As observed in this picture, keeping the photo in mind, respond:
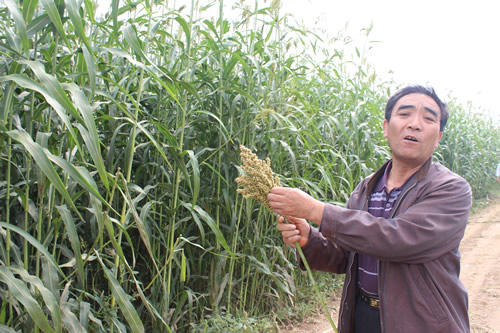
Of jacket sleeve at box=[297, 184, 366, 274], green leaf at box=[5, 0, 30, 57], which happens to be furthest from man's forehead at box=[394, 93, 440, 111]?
green leaf at box=[5, 0, 30, 57]

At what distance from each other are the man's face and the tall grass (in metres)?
0.80

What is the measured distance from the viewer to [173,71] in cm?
261

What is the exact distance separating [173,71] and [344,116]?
88.0 inches

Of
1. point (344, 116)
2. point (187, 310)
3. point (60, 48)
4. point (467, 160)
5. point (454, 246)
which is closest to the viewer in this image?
point (454, 246)

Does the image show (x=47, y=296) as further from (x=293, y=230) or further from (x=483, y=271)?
(x=483, y=271)

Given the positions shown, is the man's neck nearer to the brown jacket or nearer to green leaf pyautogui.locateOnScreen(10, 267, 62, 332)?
the brown jacket

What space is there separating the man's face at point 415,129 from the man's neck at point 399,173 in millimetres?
25

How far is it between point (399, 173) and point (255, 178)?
2.11ft

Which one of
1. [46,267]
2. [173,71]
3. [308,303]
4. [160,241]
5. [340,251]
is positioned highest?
[173,71]

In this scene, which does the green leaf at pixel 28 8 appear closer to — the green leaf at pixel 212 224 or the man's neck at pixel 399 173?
the green leaf at pixel 212 224

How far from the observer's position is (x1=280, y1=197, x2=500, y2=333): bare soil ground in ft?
11.5

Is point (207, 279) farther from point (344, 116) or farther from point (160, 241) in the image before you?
point (344, 116)

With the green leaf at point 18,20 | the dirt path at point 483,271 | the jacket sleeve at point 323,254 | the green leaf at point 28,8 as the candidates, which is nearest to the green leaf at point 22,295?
the green leaf at point 18,20

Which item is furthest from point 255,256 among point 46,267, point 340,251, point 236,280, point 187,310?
point 46,267
